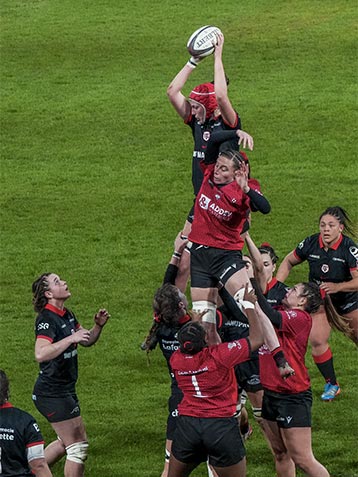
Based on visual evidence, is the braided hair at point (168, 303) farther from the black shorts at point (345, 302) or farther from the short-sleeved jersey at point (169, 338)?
the black shorts at point (345, 302)

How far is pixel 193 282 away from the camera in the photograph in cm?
1334

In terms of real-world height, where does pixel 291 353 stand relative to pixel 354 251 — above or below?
below

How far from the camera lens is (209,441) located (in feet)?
38.2

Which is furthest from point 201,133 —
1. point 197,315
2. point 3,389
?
point 3,389

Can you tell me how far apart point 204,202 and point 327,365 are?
4570 mm

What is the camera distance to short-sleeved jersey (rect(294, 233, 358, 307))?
54.9 ft

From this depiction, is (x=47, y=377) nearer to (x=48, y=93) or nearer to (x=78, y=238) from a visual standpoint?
(x=78, y=238)

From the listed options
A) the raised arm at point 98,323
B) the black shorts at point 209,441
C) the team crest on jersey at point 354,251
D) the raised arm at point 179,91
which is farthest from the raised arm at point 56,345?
the team crest on jersey at point 354,251

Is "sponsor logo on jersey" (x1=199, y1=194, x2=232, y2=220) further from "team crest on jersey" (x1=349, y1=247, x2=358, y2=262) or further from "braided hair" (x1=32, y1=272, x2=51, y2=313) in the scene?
"team crest on jersey" (x1=349, y1=247, x2=358, y2=262)

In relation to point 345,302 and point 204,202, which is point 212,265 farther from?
point 345,302

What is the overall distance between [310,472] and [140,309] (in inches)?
320

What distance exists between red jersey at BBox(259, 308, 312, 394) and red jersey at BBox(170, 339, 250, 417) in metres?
1.14

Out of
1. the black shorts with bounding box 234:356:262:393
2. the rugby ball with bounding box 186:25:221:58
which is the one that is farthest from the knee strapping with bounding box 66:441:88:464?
the rugby ball with bounding box 186:25:221:58

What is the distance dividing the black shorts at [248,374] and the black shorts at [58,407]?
2.00 metres
